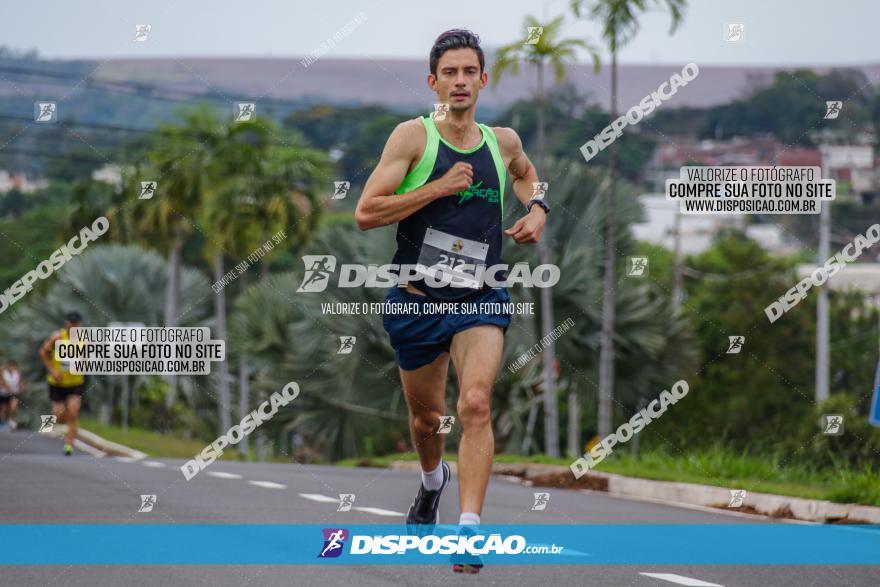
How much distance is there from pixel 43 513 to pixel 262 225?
28.9m

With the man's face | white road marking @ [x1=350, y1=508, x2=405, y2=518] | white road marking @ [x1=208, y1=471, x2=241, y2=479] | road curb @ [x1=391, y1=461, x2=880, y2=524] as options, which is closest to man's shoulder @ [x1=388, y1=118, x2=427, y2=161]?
the man's face

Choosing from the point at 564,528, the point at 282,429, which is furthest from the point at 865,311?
the point at 564,528

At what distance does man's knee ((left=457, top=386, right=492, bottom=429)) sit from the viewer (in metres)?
6.95

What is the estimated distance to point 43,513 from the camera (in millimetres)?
10594

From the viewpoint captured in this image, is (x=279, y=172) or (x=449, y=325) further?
(x=279, y=172)

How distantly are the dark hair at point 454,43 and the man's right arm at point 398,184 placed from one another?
11.7 inches

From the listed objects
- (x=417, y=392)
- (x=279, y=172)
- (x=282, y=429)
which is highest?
(x=279, y=172)

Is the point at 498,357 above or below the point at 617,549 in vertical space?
above

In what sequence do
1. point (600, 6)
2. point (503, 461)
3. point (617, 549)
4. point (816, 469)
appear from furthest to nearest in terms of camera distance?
point (600, 6) → point (503, 461) → point (816, 469) → point (617, 549)

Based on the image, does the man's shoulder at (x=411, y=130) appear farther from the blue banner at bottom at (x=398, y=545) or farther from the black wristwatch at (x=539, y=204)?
the blue banner at bottom at (x=398, y=545)

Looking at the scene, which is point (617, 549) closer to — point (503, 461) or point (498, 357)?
point (498, 357)

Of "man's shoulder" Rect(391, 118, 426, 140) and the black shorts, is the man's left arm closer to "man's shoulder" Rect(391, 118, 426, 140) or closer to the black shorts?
"man's shoulder" Rect(391, 118, 426, 140)

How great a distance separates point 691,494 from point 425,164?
312 inches

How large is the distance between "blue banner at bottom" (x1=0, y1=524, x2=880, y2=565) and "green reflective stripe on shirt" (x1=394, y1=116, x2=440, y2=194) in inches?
59.0
